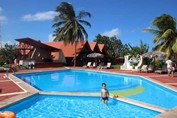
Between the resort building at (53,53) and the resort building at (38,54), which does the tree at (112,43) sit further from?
the resort building at (38,54)

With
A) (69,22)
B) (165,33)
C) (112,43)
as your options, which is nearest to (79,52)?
(69,22)

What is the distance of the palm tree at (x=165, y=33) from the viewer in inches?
971

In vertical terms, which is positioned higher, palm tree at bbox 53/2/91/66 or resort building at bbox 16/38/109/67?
palm tree at bbox 53/2/91/66

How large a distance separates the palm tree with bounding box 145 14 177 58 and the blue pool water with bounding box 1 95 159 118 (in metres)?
16.7

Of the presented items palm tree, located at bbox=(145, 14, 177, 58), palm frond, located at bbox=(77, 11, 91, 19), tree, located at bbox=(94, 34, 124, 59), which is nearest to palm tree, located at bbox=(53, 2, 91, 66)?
palm frond, located at bbox=(77, 11, 91, 19)

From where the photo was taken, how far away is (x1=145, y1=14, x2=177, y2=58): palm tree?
971 inches

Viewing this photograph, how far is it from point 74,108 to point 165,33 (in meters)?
18.3

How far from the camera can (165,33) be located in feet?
80.4

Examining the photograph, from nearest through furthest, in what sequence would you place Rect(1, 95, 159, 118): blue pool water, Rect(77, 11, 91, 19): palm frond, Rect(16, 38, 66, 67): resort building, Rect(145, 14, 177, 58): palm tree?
Rect(1, 95, 159, 118): blue pool water
Rect(145, 14, 177, 58): palm tree
Rect(16, 38, 66, 67): resort building
Rect(77, 11, 91, 19): palm frond

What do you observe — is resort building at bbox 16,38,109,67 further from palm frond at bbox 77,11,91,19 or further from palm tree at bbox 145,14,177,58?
palm tree at bbox 145,14,177,58

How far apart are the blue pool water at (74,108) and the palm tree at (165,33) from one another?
1665cm

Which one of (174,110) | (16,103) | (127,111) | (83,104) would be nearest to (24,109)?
(16,103)

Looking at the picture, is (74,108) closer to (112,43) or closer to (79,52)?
(79,52)

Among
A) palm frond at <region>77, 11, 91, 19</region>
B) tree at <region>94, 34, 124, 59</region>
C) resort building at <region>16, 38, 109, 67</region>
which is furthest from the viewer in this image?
tree at <region>94, 34, 124, 59</region>
